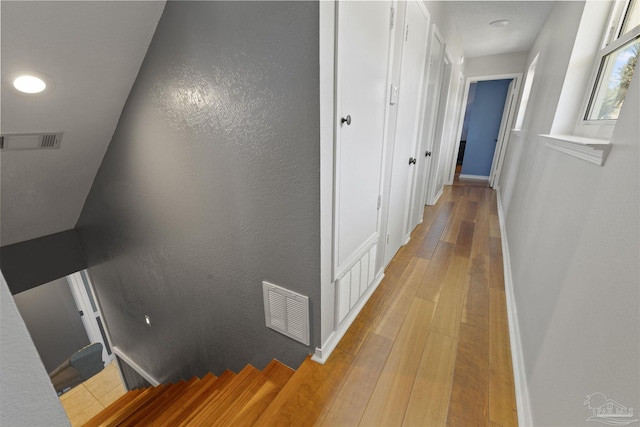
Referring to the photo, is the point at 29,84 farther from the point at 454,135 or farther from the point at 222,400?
the point at 454,135

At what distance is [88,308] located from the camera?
4891 millimetres

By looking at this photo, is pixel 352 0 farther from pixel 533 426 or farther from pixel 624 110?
pixel 533 426

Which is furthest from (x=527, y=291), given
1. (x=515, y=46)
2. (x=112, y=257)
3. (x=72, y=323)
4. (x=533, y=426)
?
(x=72, y=323)

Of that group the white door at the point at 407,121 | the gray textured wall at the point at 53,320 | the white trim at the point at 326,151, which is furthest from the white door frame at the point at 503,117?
the gray textured wall at the point at 53,320

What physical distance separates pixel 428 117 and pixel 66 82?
10.3 feet

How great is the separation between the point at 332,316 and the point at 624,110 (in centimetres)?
149

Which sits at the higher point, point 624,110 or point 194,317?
point 624,110

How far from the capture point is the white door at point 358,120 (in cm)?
115

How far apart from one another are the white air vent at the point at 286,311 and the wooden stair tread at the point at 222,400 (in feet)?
1.18

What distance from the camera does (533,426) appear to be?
40.8 inches

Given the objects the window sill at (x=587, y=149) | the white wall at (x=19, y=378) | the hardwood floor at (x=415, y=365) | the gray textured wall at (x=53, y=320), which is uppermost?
the window sill at (x=587, y=149)

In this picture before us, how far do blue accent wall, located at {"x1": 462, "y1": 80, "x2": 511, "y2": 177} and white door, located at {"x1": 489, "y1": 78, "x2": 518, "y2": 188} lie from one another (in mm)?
209

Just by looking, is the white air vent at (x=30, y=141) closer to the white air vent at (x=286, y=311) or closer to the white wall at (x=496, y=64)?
the white air vent at (x=286, y=311)

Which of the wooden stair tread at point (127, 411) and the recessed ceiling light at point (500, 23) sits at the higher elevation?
the recessed ceiling light at point (500, 23)
